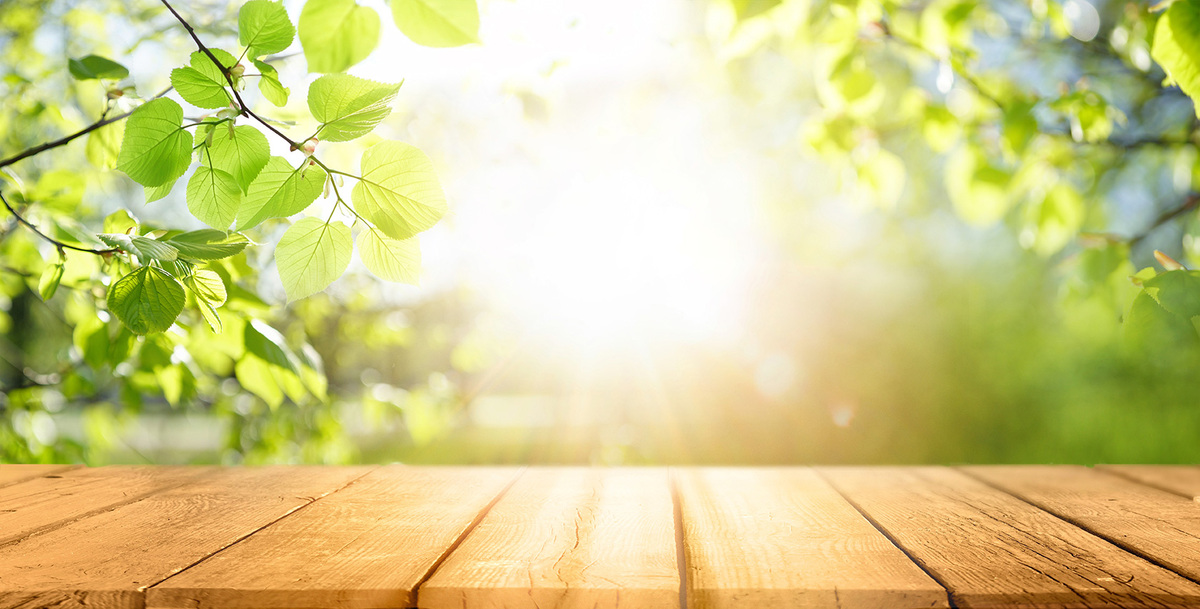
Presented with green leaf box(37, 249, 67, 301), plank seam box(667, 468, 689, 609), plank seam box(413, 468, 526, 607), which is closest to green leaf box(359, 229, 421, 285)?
plank seam box(413, 468, 526, 607)

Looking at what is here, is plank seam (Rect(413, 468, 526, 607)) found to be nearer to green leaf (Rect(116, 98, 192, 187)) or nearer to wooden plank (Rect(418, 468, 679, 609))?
wooden plank (Rect(418, 468, 679, 609))

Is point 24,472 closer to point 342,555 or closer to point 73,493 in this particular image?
point 73,493

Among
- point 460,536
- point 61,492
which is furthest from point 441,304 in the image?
point 460,536

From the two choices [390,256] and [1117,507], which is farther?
[1117,507]

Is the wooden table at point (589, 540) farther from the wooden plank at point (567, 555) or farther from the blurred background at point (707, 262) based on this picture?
the blurred background at point (707, 262)

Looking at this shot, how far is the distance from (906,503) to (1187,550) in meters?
0.28

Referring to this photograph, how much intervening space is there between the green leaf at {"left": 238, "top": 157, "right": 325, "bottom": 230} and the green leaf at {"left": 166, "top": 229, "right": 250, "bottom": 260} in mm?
38

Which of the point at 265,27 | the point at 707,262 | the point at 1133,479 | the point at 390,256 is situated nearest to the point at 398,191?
the point at 390,256

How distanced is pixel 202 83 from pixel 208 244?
0.48ft

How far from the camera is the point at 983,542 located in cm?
71

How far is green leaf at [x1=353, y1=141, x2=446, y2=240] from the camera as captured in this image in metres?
0.59

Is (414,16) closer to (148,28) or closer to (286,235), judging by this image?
(286,235)

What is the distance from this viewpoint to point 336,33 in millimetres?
581

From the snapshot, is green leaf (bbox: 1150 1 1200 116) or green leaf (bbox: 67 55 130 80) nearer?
green leaf (bbox: 1150 1 1200 116)
